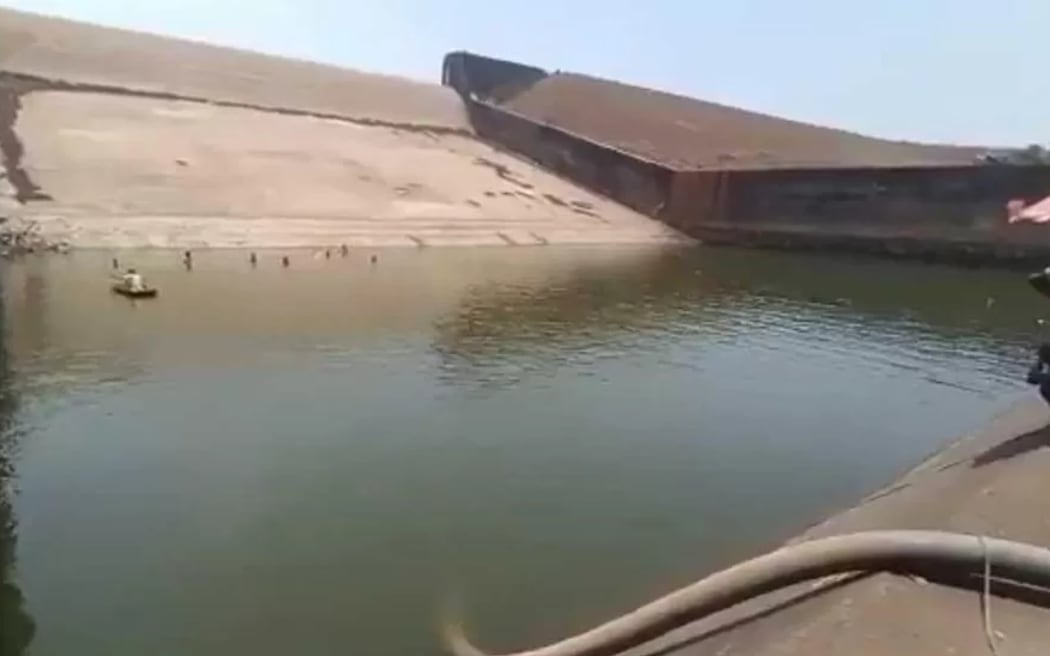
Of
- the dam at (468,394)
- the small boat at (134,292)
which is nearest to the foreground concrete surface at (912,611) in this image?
the dam at (468,394)

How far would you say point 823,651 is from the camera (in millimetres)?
4543

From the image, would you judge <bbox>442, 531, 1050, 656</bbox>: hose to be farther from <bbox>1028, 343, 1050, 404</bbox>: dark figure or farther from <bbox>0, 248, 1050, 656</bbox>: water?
<bbox>1028, 343, 1050, 404</bbox>: dark figure

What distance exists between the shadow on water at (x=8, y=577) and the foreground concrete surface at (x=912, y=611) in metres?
4.85

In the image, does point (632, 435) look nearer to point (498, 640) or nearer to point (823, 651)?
point (498, 640)

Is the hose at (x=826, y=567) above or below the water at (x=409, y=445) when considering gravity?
above

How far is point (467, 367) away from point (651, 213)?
1291 inches

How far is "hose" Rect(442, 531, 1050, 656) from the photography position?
471cm

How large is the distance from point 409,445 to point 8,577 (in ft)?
17.5

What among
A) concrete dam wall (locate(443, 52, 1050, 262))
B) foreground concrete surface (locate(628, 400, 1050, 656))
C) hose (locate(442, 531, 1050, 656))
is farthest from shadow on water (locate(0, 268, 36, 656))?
concrete dam wall (locate(443, 52, 1050, 262))

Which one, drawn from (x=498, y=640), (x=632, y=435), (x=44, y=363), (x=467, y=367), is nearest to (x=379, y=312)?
(x=467, y=367)

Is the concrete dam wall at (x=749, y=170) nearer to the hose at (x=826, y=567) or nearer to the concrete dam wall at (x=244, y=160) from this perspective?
the concrete dam wall at (x=244, y=160)

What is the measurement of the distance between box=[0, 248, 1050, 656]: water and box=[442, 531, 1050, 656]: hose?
2146 millimetres

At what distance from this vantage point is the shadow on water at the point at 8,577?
736 cm

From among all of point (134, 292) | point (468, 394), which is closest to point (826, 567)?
point (468, 394)
